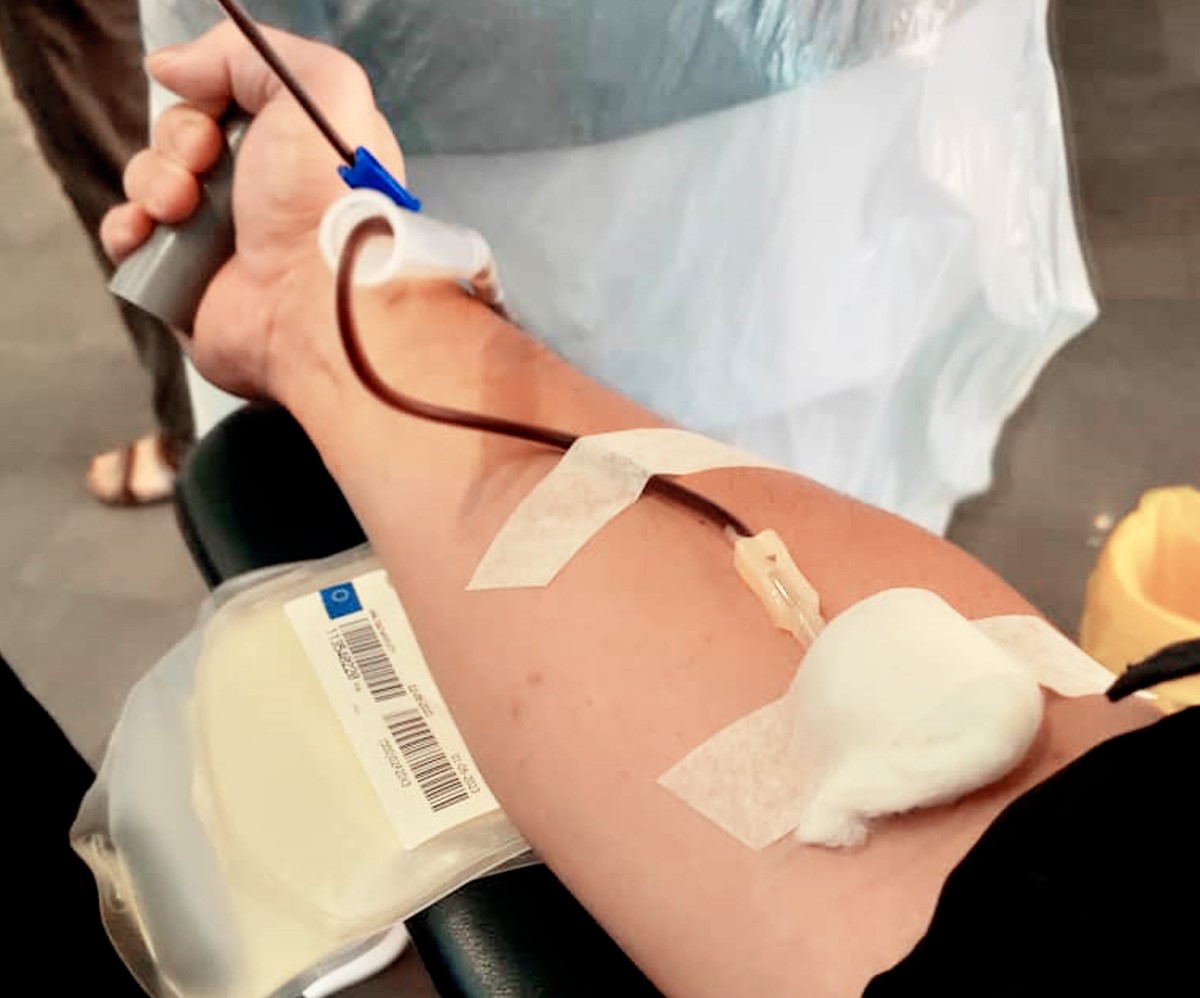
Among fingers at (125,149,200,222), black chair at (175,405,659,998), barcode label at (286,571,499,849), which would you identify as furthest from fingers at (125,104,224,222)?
barcode label at (286,571,499,849)

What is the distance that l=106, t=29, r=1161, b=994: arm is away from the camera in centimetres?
41

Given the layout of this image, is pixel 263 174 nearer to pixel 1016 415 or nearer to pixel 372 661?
pixel 372 661

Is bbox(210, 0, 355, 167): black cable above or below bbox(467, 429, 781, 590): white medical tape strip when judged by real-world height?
above

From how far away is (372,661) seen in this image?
0.59 meters

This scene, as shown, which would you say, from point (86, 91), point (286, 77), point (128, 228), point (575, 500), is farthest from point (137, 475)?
point (575, 500)

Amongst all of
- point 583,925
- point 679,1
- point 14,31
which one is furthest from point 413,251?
point 14,31

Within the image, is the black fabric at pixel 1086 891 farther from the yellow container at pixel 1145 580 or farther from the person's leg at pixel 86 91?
the person's leg at pixel 86 91

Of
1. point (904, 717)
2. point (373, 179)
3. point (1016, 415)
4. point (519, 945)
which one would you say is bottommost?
point (1016, 415)

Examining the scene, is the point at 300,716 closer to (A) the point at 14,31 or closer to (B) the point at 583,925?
(B) the point at 583,925

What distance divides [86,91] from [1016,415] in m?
1.06

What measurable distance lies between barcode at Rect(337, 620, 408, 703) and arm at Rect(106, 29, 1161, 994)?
34 millimetres

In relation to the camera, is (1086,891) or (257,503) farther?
(257,503)

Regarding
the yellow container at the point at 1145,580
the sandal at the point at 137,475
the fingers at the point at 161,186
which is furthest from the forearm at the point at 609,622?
the sandal at the point at 137,475

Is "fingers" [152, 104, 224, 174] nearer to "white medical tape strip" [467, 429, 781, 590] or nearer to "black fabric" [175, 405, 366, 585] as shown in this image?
"black fabric" [175, 405, 366, 585]
